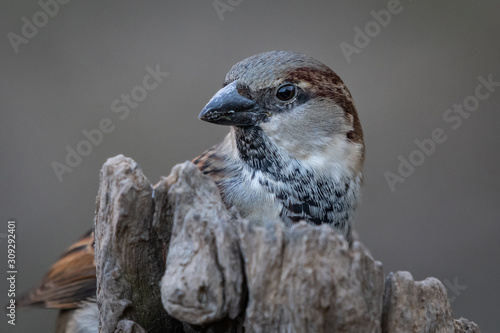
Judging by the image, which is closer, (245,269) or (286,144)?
(245,269)

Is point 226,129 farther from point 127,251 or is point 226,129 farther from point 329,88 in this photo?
point 127,251

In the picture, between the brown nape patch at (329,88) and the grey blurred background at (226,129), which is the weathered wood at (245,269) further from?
the grey blurred background at (226,129)

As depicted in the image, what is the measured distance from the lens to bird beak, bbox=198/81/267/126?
218cm

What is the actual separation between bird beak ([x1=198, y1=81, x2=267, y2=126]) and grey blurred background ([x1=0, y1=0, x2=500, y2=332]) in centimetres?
224

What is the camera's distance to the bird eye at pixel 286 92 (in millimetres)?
2283

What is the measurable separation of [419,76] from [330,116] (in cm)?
263

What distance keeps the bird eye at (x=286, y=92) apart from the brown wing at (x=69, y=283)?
46.3 inches

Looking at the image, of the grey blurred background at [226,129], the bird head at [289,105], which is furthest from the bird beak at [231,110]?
the grey blurred background at [226,129]

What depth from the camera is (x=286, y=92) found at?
229cm

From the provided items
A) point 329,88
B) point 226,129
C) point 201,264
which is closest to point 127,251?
point 201,264

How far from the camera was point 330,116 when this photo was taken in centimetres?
239

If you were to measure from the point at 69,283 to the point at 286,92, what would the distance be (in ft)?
4.44

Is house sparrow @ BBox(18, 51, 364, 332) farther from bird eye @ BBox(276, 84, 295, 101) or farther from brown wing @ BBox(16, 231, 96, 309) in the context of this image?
brown wing @ BBox(16, 231, 96, 309)

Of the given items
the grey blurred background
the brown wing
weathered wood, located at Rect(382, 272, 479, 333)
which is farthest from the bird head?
the grey blurred background
